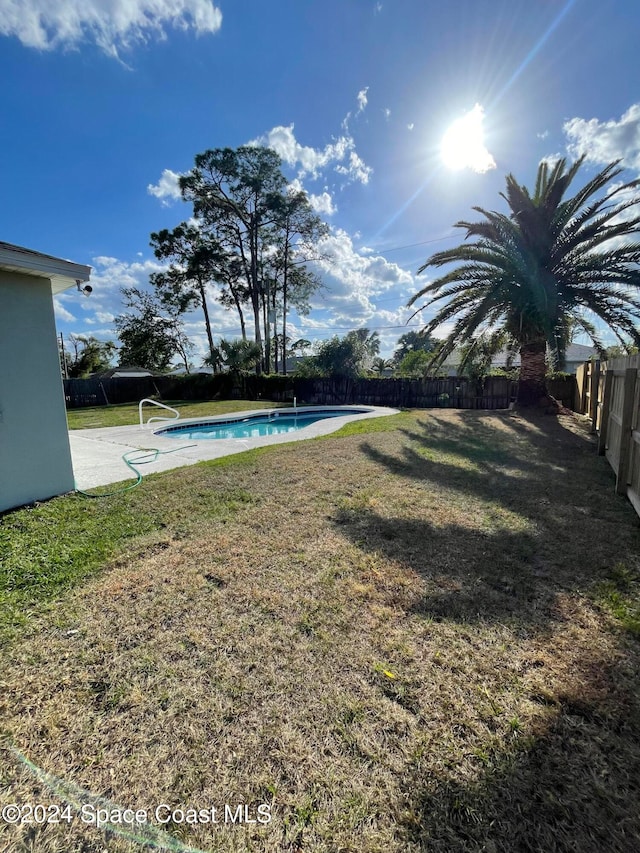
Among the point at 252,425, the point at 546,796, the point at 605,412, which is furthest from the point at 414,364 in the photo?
the point at 546,796

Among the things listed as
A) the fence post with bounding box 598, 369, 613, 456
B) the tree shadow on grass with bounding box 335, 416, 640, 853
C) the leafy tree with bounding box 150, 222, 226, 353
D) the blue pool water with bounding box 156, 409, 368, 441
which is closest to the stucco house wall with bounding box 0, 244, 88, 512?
the tree shadow on grass with bounding box 335, 416, 640, 853

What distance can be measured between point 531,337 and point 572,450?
5.02 metres

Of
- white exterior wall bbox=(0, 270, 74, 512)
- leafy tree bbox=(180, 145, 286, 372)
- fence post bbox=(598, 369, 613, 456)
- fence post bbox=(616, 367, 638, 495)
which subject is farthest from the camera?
leafy tree bbox=(180, 145, 286, 372)

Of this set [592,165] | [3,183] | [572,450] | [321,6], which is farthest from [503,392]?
[3,183]

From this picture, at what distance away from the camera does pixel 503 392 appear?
50.6 ft

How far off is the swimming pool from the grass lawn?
6.89 meters

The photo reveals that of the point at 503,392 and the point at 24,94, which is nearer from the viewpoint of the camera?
the point at 24,94

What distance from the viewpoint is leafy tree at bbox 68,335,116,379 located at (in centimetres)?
4031

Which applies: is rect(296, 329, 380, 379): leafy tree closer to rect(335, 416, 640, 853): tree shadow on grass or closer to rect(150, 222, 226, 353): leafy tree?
rect(150, 222, 226, 353): leafy tree

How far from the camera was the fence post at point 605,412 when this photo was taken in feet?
19.6

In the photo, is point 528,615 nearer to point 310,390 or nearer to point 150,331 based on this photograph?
point 310,390

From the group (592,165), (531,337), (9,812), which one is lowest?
(9,812)

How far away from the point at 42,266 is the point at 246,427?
31.5 feet

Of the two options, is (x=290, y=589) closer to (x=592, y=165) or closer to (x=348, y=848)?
(x=348, y=848)
